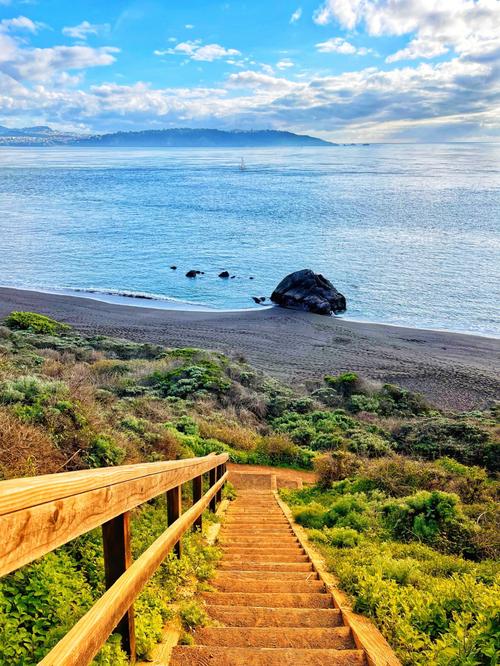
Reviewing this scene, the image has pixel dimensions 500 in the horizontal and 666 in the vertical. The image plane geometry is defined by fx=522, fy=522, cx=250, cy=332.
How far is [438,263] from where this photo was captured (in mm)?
45094

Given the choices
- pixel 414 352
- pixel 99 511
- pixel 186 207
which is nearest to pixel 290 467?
pixel 99 511

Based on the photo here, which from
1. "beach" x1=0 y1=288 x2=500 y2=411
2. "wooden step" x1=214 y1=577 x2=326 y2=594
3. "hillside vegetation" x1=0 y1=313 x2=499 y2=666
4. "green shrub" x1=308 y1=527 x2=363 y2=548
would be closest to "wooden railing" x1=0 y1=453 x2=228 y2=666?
"hillside vegetation" x1=0 y1=313 x2=499 y2=666

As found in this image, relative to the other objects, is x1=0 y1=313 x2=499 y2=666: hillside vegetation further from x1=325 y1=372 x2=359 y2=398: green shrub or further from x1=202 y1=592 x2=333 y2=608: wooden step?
x1=202 y1=592 x2=333 y2=608: wooden step

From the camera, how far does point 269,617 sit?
374 cm

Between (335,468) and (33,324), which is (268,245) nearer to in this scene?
(33,324)

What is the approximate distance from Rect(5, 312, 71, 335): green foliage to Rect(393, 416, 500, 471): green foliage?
16.8 meters

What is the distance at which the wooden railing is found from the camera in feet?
5.04

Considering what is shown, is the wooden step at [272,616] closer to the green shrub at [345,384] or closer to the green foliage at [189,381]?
the green foliage at [189,381]

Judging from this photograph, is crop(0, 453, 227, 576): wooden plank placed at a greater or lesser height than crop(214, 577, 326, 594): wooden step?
greater

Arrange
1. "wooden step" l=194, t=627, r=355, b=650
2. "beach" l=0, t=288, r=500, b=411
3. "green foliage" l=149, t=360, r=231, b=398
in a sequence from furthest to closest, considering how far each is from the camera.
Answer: "beach" l=0, t=288, r=500, b=411 < "green foliage" l=149, t=360, r=231, b=398 < "wooden step" l=194, t=627, r=355, b=650

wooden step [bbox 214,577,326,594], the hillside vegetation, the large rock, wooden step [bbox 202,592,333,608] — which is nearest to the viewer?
the hillside vegetation

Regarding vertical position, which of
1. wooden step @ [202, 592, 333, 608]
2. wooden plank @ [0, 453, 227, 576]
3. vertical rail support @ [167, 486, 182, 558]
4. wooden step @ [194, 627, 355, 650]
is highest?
wooden plank @ [0, 453, 227, 576]

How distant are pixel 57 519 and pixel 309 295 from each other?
33061mm

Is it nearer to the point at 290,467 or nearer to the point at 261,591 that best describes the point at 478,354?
the point at 290,467
